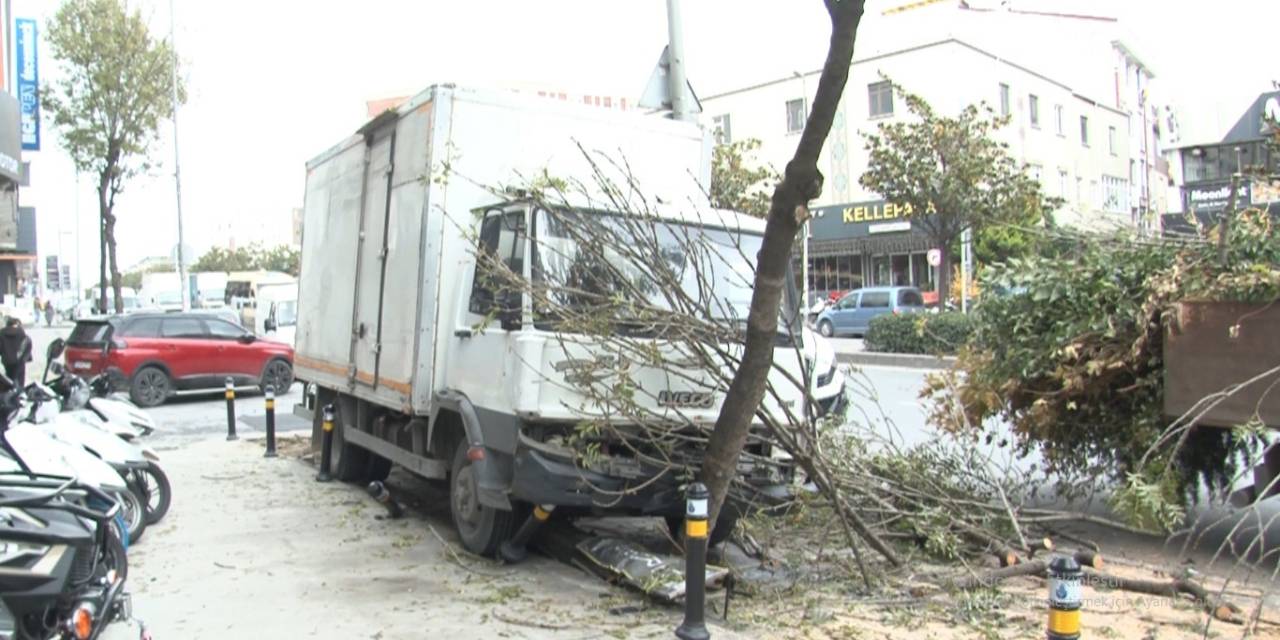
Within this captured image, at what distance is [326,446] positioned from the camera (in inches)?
388

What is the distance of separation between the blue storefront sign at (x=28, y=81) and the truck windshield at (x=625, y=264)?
65.1 ft

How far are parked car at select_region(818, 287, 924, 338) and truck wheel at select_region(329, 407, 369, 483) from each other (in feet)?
73.6

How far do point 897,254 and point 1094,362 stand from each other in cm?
3567

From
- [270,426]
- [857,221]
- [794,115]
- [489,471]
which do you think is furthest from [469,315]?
[794,115]

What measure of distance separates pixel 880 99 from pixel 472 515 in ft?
116

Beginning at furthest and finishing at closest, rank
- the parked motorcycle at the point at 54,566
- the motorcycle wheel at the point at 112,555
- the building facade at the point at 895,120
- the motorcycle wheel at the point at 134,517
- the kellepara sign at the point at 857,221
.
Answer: the kellepara sign at the point at 857,221
the building facade at the point at 895,120
the motorcycle wheel at the point at 134,517
the motorcycle wheel at the point at 112,555
the parked motorcycle at the point at 54,566

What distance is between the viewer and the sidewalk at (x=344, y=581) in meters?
5.37

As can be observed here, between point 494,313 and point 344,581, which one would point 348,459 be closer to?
point 344,581

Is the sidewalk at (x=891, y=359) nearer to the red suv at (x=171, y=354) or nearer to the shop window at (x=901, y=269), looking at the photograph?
A: the red suv at (x=171, y=354)

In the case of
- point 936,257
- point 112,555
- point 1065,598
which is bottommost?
point 112,555

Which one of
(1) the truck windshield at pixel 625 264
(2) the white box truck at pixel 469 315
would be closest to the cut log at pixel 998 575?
(2) the white box truck at pixel 469 315

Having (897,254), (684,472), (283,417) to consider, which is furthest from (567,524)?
(897,254)

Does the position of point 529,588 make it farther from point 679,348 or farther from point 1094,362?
point 1094,362

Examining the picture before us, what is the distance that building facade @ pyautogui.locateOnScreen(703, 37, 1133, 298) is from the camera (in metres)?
37.3
